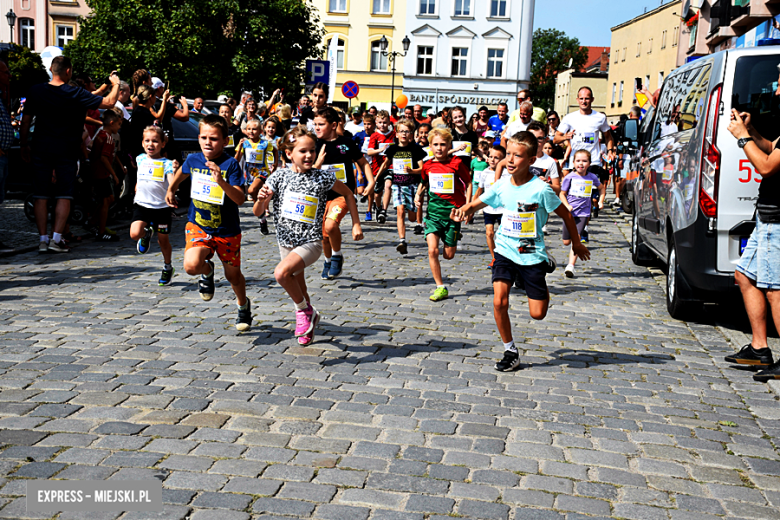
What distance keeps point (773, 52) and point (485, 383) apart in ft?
12.8

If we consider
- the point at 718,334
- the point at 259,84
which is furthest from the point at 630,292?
the point at 259,84

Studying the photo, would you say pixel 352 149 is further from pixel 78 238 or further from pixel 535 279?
pixel 535 279

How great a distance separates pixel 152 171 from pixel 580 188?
17.1ft

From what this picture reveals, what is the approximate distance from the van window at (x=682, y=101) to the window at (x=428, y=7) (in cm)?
5522

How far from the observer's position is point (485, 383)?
5840 mm

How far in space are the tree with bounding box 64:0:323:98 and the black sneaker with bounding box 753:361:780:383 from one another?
36590 millimetres

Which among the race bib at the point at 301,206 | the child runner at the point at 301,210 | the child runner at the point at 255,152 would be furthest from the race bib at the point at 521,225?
the child runner at the point at 255,152

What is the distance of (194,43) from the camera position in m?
39.3

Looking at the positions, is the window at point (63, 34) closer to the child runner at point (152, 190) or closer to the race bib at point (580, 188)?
the child runner at point (152, 190)

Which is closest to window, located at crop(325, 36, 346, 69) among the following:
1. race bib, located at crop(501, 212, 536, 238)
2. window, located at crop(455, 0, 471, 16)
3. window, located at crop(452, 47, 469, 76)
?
window, located at crop(452, 47, 469, 76)

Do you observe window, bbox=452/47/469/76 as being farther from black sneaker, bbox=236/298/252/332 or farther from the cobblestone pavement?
black sneaker, bbox=236/298/252/332

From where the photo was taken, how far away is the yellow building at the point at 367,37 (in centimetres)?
6425

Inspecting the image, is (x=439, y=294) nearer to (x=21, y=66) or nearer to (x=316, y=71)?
(x=316, y=71)

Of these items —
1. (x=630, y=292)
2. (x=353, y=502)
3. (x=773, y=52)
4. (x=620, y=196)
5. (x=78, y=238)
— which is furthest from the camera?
(x=620, y=196)
